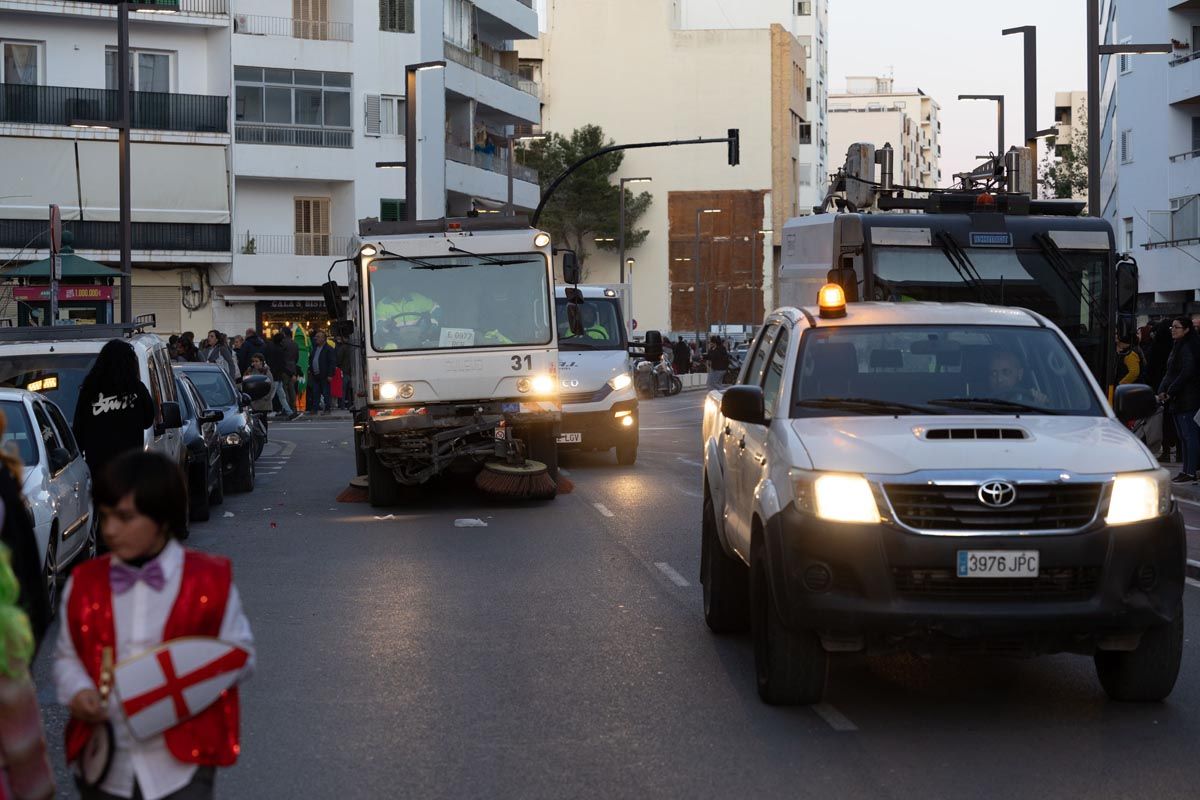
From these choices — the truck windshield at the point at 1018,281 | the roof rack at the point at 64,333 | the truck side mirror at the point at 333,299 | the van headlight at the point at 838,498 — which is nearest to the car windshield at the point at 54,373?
the roof rack at the point at 64,333

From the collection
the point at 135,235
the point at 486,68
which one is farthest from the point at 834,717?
the point at 486,68

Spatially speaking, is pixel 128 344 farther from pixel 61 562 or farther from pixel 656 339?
pixel 656 339

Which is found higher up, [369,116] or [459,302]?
[369,116]

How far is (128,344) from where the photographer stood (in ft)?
48.2

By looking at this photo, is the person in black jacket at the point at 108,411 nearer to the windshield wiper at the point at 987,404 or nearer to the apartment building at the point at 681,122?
the windshield wiper at the point at 987,404

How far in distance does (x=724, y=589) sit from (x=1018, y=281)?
8.40m

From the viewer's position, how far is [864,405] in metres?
8.90

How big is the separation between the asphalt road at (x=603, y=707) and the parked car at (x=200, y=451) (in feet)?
13.3

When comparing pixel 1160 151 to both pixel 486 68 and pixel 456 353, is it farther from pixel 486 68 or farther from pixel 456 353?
pixel 456 353

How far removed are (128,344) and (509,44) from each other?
2416 inches

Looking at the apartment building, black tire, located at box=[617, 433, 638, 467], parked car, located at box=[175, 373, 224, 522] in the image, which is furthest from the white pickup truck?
the apartment building

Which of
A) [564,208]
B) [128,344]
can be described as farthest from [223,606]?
[564,208]

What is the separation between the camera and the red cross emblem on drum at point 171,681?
171 inches

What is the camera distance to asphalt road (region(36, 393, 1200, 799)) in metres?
7.08
